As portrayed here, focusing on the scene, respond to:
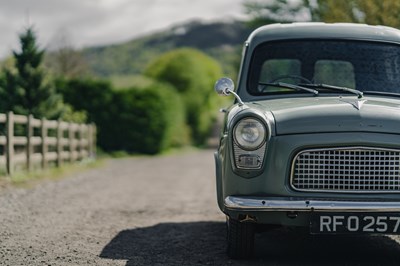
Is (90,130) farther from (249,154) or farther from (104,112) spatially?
(249,154)

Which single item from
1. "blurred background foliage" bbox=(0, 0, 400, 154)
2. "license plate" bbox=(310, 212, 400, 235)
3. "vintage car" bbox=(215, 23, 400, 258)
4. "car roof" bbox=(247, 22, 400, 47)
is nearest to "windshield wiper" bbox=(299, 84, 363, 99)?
"vintage car" bbox=(215, 23, 400, 258)

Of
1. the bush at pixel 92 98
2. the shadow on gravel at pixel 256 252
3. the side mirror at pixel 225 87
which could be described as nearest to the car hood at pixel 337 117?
the side mirror at pixel 225 87

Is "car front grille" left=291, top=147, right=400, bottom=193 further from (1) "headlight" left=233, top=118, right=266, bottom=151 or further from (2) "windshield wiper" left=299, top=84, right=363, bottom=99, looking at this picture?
(2) "windshield wiper" left=299, top=84, right=363, bottom=99

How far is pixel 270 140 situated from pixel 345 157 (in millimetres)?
528

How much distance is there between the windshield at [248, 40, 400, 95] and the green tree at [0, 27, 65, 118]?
13.0 meters

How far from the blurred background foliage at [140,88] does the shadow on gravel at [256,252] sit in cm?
593

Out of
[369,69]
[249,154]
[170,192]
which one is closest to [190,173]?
Result: [170,192]

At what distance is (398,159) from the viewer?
4.96 m

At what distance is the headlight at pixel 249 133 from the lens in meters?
5.04

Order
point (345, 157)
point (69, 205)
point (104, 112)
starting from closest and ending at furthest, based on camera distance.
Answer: point (345, 157), point (69, 205), point (104, 112)

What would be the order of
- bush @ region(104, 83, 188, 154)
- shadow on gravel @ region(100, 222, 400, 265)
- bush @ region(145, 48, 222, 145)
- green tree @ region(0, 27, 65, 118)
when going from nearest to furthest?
shadow on gravel @ region(100, 222, 400, 265) → green tree @ region(0, 27, 65, 118) → bush @ region(104, 83, 188, 154) → bush @ region(145, 48, 222, 145)

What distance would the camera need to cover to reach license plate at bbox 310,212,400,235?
483 cm

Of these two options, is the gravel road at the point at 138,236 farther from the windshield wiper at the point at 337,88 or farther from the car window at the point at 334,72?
the car window at the point at 334,72

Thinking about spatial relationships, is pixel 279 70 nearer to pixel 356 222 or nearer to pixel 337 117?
pixel 337 117
